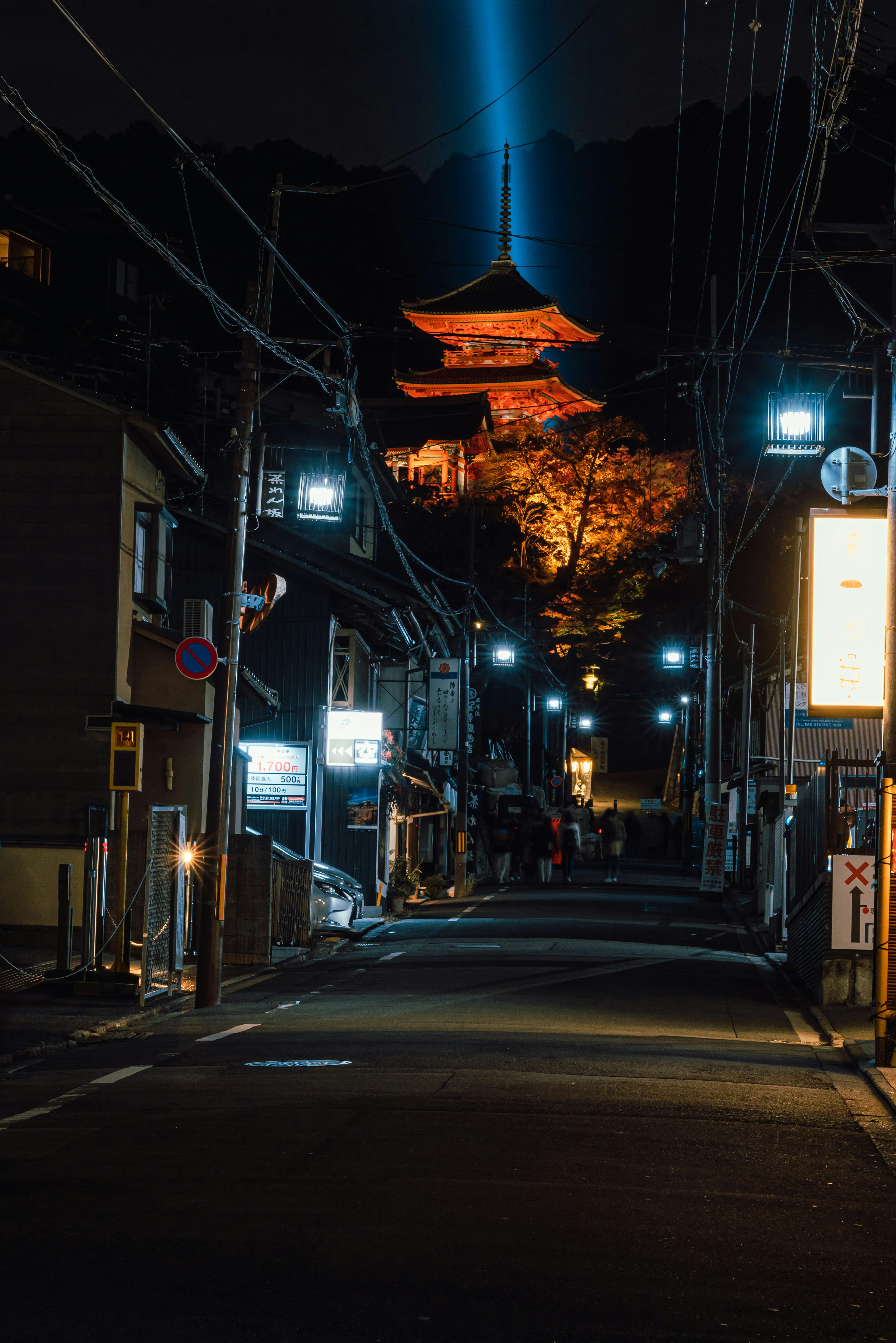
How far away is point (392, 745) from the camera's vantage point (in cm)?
3303

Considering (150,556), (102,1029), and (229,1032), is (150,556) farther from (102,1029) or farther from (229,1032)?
(229,1032)

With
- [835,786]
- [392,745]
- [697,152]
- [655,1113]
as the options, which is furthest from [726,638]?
[655,1113]

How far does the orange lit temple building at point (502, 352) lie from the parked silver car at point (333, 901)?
42.7 metres

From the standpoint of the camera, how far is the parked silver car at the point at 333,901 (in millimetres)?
22781

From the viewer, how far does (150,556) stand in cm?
2350

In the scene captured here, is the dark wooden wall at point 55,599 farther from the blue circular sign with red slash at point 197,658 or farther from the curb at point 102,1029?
the curb at point 102,1029

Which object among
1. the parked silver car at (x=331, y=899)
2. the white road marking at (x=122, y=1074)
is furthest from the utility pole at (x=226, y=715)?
the parked silver car at (x=331, y=899)

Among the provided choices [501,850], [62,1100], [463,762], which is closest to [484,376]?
[501,850]

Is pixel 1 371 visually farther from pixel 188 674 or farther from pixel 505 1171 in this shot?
pixel 505 1171

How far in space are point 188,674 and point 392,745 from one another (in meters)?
17.0

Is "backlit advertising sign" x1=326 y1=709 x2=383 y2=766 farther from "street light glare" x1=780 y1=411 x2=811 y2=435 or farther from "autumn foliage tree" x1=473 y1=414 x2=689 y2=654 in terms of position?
"autumn foliage tree" x1=473 y1=414 x2=689 y2=654

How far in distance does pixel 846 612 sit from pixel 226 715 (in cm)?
710

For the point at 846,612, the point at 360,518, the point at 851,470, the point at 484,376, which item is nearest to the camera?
the point at 851,470

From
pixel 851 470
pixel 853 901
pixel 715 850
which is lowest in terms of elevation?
pixel 715 850
